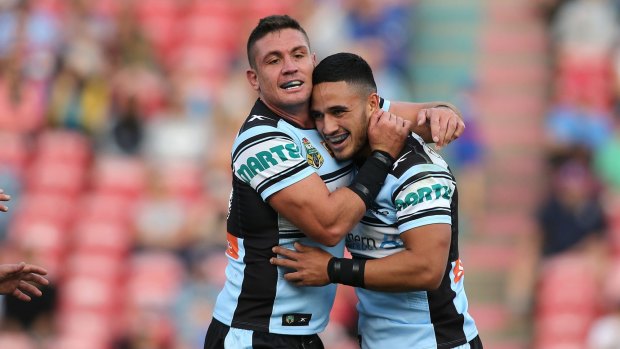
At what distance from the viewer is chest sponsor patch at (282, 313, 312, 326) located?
5.85 m

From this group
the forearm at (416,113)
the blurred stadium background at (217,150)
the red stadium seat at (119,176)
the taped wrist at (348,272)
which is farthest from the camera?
the red stadium seat at (119,176)

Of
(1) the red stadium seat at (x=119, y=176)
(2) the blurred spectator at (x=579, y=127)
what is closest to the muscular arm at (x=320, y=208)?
(2) the blurred spectator at (x=579, y=127)

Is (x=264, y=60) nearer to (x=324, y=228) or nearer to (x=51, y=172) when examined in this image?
(x=324, y=228)

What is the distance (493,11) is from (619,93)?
2912 millimetres

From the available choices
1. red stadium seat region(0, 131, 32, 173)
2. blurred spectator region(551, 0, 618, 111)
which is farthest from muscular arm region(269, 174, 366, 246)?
red stadium seat region(0, 131, 32, 173)

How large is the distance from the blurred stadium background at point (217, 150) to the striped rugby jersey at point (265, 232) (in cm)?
445

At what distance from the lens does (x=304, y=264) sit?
228 inches

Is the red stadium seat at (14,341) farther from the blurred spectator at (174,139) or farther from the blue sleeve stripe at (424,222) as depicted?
the blue sleeve stripe at (424,222)

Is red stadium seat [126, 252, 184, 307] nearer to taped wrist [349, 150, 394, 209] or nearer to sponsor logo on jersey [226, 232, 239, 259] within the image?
sponsor logo on jersey [226, 232, 239, 259]

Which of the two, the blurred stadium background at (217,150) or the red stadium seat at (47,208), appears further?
the red stadium seat at (47,208)

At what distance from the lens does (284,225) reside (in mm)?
5852

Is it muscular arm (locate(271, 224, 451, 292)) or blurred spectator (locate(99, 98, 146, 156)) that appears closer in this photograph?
muscular arm (locate(271, 224, 451, 292))

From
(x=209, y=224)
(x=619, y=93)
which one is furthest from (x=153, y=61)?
(x=619, y=93)

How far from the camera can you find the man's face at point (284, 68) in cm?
591
